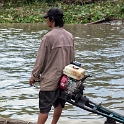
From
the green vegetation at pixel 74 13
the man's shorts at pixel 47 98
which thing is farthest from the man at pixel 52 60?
the green vegetation at pixel 74 13

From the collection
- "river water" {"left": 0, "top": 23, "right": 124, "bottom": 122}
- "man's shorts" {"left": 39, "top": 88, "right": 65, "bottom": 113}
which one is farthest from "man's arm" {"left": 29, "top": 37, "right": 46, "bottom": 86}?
"river water" {"left": 0, "top": 23, "right": 124, "bottom": 122}

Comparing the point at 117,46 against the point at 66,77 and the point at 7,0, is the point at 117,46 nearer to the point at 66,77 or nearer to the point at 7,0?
the point at 66,77

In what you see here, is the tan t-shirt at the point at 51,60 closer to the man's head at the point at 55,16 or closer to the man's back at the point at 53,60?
the man's back at the point at 53,60

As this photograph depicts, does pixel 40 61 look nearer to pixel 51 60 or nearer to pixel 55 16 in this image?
pixel 51 60

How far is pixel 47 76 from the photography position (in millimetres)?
5051

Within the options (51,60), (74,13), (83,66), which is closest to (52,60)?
(51,60)

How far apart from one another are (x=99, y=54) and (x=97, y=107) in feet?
28.9

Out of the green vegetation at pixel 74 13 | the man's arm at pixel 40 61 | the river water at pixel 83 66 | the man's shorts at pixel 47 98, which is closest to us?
the man's arm at pixel 40 61

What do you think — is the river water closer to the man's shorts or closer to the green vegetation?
the man's shorts

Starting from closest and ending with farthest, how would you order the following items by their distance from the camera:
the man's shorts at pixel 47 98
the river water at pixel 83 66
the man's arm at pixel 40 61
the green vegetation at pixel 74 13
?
the man's arm at pixel 40 61
the man's shorts at pixel 47 98
the river water at pixel 83 66
the green vegetation at pixel 74 13

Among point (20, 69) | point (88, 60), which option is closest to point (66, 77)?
point (20, 69)

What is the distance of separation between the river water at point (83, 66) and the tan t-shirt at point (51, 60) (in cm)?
194

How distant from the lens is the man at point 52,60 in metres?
5.00

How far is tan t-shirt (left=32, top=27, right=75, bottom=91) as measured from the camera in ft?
16.4
